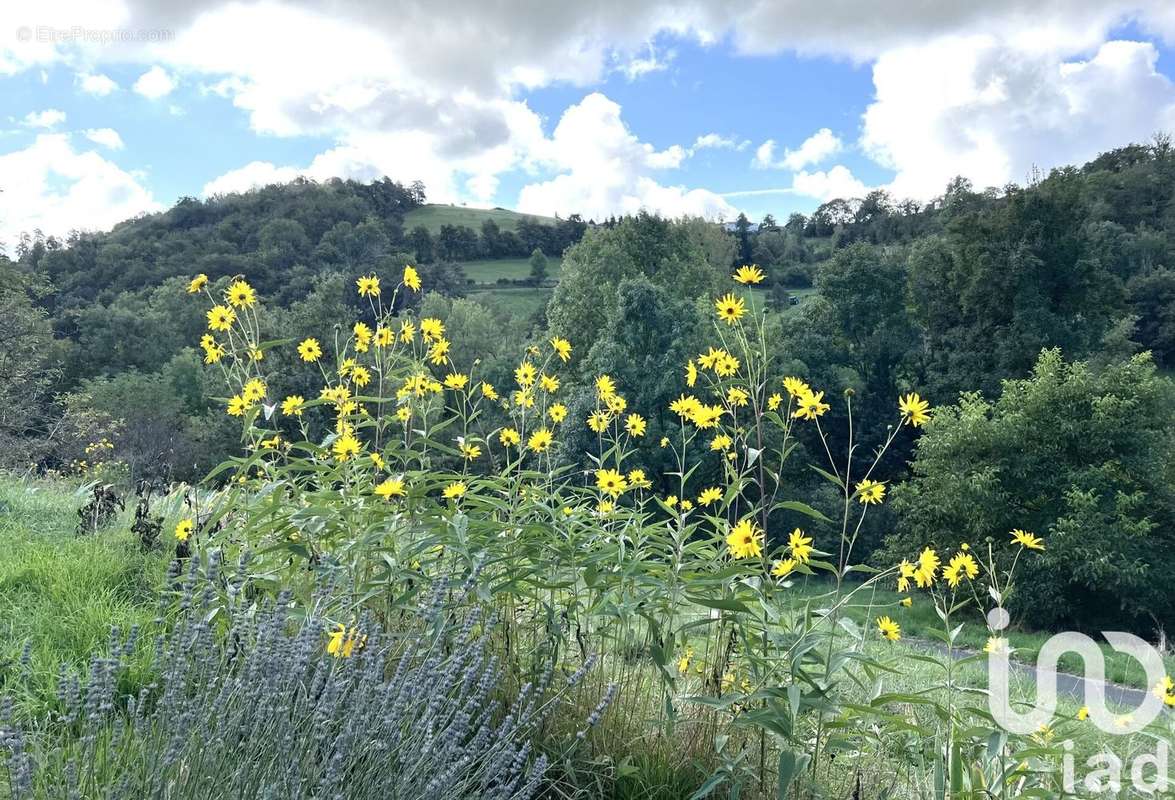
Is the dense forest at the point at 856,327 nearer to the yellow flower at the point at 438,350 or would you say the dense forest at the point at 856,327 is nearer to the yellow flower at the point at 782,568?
the yellow flower at the point at 782,568

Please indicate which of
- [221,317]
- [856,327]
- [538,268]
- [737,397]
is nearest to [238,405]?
[221,317]

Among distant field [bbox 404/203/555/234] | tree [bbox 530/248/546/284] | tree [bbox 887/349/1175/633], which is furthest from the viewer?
distant field [bbox 404/203/555/234]

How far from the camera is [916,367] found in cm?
2342

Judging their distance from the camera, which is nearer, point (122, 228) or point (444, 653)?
point (444, 653)

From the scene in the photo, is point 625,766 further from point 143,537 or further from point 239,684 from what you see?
point 143,537

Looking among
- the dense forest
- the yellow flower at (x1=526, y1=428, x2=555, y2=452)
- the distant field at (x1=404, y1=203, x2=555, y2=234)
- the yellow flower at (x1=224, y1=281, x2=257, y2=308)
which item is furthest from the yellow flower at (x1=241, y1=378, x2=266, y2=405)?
the distant field at (x1=404, y1=203, x2=555, y2=234)

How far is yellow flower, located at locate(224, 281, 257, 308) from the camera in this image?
2949 mm

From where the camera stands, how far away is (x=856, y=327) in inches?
960

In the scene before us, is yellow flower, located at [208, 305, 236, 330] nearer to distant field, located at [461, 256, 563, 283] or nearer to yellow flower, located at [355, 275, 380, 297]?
yellow flower, located at [355, 275, 380, 297]

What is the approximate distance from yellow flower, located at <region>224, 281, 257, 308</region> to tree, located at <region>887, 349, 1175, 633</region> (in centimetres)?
1489

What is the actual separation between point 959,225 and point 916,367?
14.1 ft

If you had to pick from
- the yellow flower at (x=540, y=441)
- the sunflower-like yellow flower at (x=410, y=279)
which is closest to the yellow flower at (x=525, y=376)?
the yellow flower at (x=540, y=441)

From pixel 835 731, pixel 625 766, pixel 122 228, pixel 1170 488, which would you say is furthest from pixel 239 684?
pixel 122 228

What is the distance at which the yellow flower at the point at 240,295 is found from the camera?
2.95 metres
